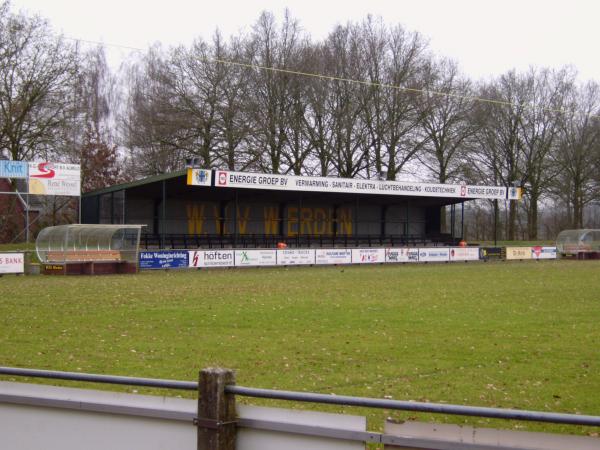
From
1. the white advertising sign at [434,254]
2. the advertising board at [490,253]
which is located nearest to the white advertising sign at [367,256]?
the white advertising sign at [434,254]

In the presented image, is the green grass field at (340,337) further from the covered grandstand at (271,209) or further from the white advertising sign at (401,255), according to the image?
the covered grandstand at (271,209)

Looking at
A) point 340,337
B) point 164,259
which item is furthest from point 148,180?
point 340,337

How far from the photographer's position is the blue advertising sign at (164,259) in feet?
113

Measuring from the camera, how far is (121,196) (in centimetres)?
4428

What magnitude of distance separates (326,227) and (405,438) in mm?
50846

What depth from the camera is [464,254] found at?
1853 inches

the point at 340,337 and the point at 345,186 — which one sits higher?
the point at 345,186

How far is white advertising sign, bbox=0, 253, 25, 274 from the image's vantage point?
30.6m

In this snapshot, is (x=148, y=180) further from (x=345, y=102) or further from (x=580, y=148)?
(x=580, y=148)

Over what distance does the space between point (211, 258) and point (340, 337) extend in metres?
22.8

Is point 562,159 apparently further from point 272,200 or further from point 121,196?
point 121,196

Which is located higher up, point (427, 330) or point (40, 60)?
point (40, 60)

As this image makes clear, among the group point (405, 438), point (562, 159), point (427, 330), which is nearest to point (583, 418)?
point (405, 438)

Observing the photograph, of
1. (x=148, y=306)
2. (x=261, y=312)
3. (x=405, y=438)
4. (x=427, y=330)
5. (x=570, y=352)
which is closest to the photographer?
(x=405, y=438)
